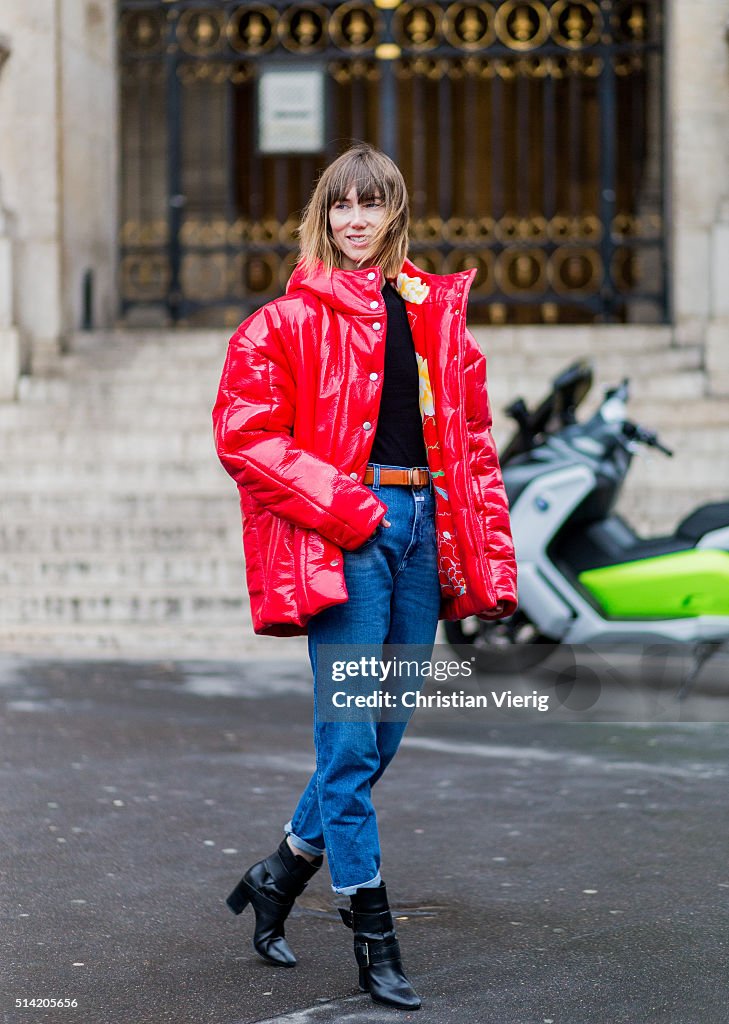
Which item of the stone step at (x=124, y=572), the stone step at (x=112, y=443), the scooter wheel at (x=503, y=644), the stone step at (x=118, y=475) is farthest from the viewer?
the stone step at (x=112, y=443)

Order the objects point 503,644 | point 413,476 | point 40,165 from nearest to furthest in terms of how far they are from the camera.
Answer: point 413,476, point 503,644, point 40,165

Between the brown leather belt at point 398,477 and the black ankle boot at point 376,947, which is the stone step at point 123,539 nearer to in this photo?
the brown leather belt at point 398,477

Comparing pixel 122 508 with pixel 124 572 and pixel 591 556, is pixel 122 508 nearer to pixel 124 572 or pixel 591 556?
pixel 124 572

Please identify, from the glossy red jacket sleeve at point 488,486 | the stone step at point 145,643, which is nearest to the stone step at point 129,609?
the stone step at point 145,643

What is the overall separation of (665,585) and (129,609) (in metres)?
3.18

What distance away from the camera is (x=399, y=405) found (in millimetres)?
3682

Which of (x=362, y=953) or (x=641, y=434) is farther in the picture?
(x=641, y=434)

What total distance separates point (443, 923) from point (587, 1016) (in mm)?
722

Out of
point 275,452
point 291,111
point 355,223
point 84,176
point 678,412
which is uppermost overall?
point 291,111

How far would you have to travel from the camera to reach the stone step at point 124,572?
9492mm

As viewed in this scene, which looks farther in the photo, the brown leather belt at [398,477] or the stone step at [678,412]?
the stone step at [678,412]

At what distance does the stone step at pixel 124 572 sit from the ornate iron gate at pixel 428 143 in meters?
3.57

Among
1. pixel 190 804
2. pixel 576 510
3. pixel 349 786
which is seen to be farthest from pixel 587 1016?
pixel 576 510

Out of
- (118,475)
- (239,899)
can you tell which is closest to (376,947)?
(239,899)
